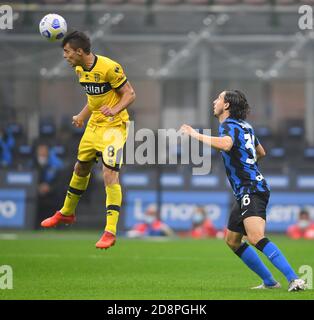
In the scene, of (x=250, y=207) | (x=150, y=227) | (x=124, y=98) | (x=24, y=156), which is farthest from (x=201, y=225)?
(x=250, y=207)

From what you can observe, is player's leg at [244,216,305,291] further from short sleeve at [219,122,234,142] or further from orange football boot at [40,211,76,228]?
orange football boot at [40,211,76,228]

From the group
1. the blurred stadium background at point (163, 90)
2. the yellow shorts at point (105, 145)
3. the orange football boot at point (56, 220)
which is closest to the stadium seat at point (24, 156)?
the blurred stadium background at point (163, 90)

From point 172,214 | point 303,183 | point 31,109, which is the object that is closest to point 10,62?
point 31,109

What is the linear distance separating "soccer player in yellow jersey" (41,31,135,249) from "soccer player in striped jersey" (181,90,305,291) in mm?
1585

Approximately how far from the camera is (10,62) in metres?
23.0

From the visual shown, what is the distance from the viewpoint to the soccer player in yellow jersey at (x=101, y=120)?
10.9 metres

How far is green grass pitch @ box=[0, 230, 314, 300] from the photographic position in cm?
952

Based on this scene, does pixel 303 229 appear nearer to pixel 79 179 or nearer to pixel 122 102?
pixel 79 179

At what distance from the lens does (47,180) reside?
22.1 m

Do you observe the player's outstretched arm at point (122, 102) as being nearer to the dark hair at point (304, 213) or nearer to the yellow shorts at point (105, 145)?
the yellow shorts at point (105, 145)

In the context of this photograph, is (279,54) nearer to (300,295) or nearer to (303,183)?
(303,183)

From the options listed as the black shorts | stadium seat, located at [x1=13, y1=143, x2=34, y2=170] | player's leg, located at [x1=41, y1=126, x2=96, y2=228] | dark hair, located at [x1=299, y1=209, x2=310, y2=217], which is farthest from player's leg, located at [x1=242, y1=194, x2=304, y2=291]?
stadium seat, located at [x1=13, y1=143, x2=34, y2=170]

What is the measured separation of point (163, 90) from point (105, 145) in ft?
39.8

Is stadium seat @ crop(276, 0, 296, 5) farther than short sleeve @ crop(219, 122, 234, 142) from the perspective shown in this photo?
Yes
